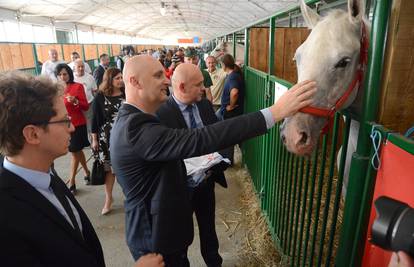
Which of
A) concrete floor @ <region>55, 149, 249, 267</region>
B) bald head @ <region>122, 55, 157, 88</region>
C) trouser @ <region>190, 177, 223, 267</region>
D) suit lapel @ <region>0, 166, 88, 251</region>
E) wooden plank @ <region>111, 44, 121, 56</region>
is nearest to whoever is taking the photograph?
suit lapel @ <region>0, 166, 88, 251</region>

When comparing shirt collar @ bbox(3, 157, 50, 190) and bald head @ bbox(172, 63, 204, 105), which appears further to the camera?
bald head @ bbox(172, 63, 204, 105)

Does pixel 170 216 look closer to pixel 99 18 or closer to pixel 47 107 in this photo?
pixel 47 107

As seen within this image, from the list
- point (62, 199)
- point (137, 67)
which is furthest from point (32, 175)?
point (137, 67)

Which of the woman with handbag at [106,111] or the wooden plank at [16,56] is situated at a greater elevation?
the wooden plank at [16,56]

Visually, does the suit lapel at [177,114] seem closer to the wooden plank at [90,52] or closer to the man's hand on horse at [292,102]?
the man's hand on horse at [292,102]

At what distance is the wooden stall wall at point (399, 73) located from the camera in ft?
3.25

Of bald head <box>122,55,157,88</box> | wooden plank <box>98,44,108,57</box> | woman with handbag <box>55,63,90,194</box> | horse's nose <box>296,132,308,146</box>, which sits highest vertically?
wooden plank <box>98,44,108,57</box>

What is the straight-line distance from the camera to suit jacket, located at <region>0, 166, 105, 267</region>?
91 centimetres

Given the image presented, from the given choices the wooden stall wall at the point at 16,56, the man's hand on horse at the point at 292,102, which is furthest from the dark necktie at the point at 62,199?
the wooden stall wall at the point at 16,56

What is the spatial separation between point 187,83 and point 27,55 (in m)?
8.07

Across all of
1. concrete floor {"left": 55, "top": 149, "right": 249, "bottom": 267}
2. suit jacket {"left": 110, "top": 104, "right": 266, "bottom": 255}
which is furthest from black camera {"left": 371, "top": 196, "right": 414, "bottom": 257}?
concrete floor {"left": 55, "top": 149, "right": 249, "bottom": 267}

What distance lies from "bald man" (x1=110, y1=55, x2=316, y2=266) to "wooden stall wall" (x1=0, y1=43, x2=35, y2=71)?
7290 millimetres

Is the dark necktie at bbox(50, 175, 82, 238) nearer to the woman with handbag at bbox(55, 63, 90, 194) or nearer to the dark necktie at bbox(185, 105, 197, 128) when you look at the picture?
the dark necktie at bbox(185, 105, 197, 128)

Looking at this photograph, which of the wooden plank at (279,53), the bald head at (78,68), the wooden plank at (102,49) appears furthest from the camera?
the wooden plank at (102,49)
